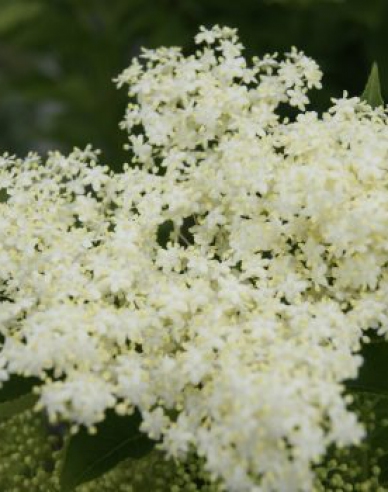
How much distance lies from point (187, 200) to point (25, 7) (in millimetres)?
1341

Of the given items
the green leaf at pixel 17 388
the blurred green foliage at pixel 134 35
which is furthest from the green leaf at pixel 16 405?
the blurred green foliage at pixel 134 35

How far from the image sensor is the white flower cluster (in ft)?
2.67

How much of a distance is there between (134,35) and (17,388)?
158cm

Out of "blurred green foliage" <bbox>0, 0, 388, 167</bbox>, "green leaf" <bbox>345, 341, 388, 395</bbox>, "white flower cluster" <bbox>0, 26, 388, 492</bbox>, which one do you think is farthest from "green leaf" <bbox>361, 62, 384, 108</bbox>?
"blurred green foliage" <bbox>0, 0, 388, 167</bbox>

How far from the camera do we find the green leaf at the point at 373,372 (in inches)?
39.4

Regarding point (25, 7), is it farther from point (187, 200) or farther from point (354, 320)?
point (354, 320)

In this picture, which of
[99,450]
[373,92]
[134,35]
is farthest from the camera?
[134,35]

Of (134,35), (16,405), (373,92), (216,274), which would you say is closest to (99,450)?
(16,405)

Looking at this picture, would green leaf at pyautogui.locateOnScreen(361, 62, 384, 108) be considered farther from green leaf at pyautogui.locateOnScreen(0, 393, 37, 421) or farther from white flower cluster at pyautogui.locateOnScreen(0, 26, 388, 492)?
green leaf at pyautogui.locateOnScreen(0, 393, 37, 421)

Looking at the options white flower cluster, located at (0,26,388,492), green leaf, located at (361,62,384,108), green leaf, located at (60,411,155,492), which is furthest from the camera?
green leaf, located at (361,62,384,108)

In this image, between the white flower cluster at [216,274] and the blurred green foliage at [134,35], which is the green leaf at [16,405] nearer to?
the white flower cluster at [216,274]

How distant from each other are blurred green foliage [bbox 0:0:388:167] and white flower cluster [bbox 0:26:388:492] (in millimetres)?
1111

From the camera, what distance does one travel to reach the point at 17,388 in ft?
3.27

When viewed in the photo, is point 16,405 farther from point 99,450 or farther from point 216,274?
point 216,274
